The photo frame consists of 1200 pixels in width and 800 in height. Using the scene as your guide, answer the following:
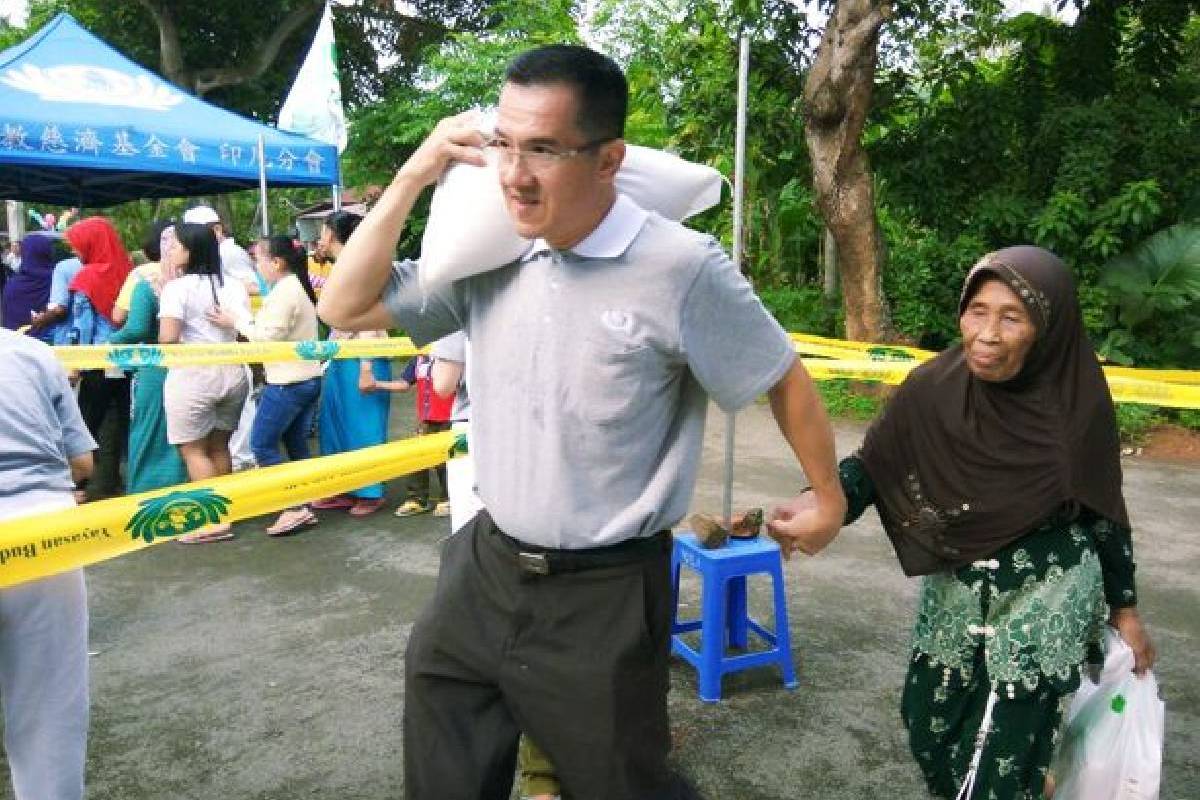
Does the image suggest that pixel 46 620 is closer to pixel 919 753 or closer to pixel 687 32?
pixel 919 753

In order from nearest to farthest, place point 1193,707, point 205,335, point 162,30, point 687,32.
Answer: point 1193,707 → point 205,335 → point 687,32 → point 162,30

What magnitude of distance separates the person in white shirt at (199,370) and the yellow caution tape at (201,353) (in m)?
0.16

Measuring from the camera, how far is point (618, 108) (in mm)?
1577

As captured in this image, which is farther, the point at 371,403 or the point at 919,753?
the point at 371,403

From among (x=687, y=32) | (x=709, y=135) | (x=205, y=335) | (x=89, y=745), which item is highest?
(x=687, y=32)

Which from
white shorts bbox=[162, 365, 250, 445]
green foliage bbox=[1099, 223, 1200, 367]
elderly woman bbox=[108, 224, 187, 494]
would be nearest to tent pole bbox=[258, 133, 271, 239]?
elderly woman bbox=[108, 224, 187, 494]

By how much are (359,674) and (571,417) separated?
239 cm

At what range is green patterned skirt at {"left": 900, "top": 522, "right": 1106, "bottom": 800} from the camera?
2.25 m

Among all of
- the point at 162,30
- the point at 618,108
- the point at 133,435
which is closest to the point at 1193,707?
the point at 618,108

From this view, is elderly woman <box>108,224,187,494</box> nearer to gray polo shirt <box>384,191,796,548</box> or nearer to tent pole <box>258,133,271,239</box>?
tent pole <box>258,133,271,239</box>

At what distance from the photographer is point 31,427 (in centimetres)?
220

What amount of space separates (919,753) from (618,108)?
1918 millimetres

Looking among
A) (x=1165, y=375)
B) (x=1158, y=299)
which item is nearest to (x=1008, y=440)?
(x=1165, y=375)

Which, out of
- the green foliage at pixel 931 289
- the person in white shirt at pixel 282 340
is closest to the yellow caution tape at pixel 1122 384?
the person in white shirt at pixel 282 340
